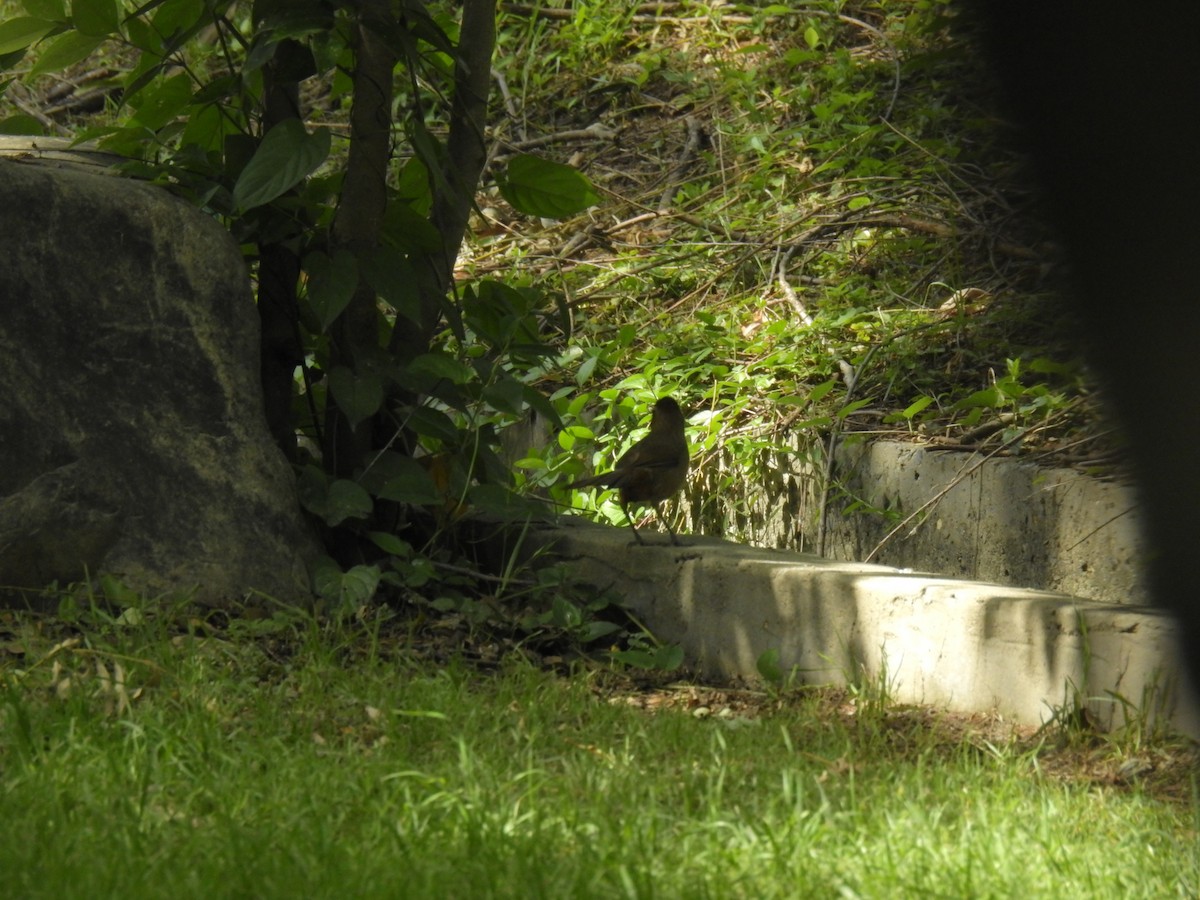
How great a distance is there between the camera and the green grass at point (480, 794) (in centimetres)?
213

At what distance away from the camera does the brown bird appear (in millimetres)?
4844

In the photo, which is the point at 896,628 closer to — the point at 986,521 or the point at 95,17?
the point at 986,521

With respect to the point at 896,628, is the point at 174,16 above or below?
above

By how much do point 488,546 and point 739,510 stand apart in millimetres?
1232

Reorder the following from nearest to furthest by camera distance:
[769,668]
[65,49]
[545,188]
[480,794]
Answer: [480,794] < [769,668] < [65,49] < [545,188]

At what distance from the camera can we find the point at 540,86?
9234 mm

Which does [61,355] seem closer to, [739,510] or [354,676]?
[354,676]

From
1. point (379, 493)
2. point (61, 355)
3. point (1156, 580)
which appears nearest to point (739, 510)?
point (379, 493)

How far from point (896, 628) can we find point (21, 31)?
122 inches

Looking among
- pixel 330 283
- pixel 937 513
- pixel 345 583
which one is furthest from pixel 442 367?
pixel 937 513

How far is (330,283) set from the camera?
3992mm

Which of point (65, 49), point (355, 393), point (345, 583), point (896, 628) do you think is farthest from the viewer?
point (65, 49)

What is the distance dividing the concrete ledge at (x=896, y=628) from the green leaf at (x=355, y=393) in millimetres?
945

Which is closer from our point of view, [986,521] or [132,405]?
[132,405]
